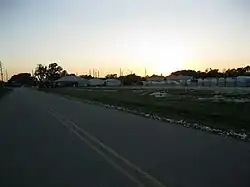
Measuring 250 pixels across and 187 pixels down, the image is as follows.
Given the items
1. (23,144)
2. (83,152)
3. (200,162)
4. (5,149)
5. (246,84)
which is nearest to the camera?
(200,162)

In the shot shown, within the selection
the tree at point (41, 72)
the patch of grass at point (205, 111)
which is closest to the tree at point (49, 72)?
the tree at point (41, 72)

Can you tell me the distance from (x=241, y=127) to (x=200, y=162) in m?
8.36

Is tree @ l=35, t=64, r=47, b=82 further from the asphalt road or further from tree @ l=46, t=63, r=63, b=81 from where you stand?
the asphalt road

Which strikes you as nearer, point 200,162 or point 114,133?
point 200,162

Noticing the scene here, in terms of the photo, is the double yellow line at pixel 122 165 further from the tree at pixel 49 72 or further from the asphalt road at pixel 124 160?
the tree at pixel 49 72

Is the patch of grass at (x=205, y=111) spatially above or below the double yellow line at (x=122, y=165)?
below

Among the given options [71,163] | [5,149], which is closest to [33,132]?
[5,149]

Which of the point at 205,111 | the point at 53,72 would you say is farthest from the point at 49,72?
A: the point at 205,111

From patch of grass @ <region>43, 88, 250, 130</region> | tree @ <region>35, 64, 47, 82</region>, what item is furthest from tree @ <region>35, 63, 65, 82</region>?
patch of grass @ <region>43, 88, 250, 130</region>

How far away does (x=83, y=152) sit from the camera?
→ 35.2ft

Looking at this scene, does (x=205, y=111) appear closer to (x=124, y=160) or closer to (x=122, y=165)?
(x=124, y=160)

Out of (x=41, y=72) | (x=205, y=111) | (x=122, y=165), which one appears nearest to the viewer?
(x=122, y=165)

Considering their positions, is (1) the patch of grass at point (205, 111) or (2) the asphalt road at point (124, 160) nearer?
(2) the asphalt road at point (124, 160)

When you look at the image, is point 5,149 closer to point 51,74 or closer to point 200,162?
point 200,162
